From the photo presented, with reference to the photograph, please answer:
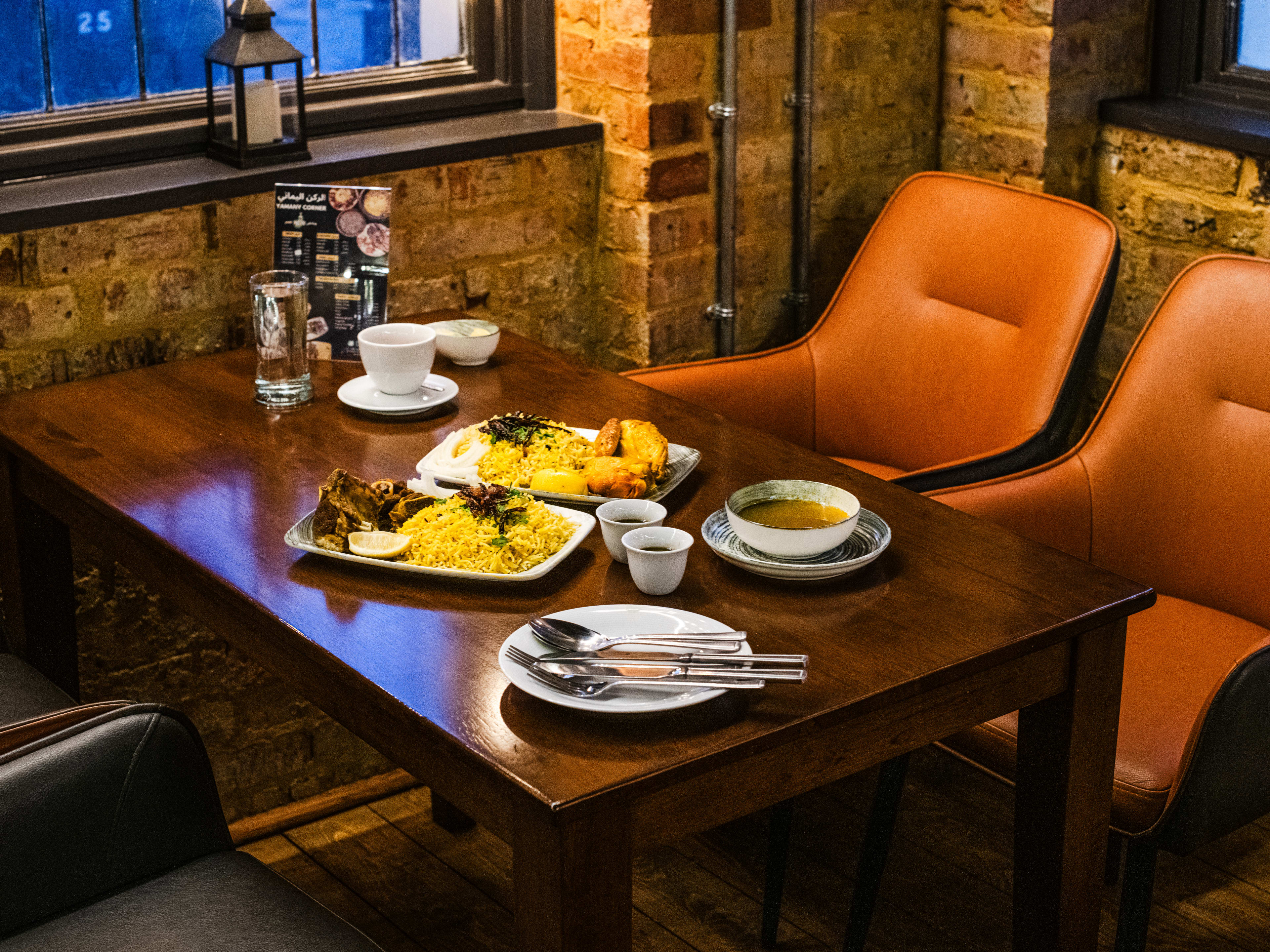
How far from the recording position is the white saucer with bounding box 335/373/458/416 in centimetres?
214

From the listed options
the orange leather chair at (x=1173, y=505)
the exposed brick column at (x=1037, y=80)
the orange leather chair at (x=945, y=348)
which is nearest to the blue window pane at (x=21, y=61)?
the orange leather chair at (x=945, y=348)

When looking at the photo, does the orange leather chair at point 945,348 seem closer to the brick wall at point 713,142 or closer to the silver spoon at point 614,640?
the brick wall at point 713,142

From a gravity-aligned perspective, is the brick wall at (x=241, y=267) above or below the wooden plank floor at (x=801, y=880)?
above

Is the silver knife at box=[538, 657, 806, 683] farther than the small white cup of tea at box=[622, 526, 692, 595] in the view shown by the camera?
No

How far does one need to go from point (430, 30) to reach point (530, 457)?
115 cm

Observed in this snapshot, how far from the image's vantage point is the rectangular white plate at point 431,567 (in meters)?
1.66

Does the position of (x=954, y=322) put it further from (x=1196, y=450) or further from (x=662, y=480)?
(x=662, y=480)

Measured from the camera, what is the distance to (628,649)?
1.50 m

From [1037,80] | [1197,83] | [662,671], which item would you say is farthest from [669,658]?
[1197,83]

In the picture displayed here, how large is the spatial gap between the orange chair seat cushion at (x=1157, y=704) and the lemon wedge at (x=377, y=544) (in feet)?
2.27

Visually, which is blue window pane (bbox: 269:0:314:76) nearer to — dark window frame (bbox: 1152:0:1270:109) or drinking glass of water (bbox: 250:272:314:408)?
drinking glass of water (bbox: 250:272:314:408)

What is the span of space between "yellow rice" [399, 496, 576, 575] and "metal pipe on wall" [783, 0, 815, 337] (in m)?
1.33

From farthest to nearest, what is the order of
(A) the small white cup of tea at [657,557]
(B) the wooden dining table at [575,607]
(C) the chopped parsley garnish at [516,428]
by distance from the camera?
1. (C) the chopped parsley garnish at [516,428]
2. (A) the small white cup of tea at [657,557]
3. (B) the wooden dining table at [575,607]

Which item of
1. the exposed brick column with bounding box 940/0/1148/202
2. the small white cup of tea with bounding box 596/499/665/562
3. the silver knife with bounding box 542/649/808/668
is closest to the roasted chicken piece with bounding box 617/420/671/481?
the small white cup of tea with bounding box 596/499/665/562
